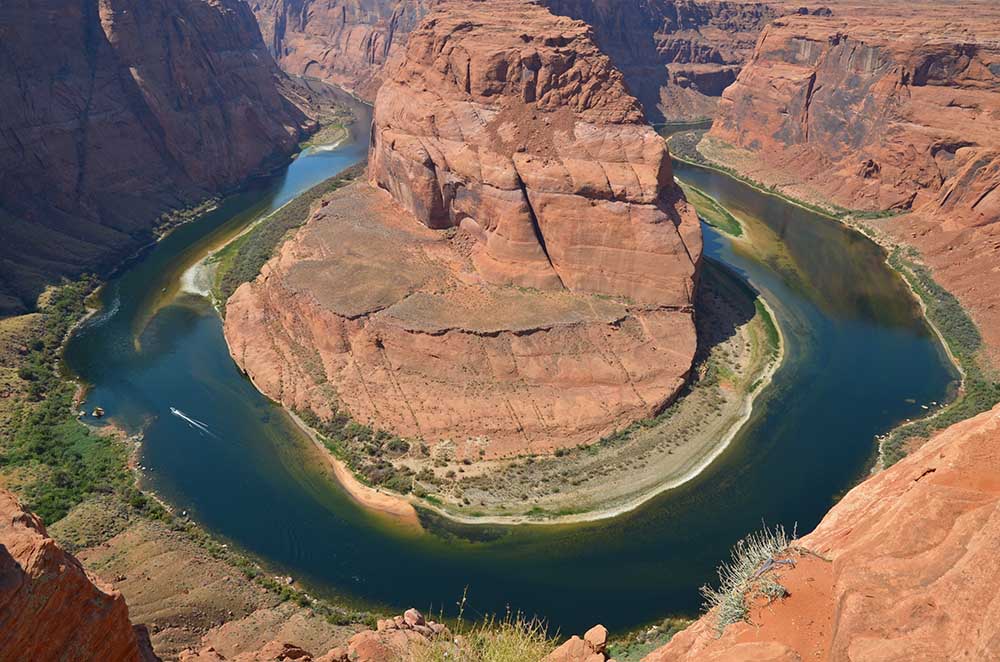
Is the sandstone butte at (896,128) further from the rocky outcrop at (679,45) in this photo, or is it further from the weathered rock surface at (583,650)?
the weathered rock surface at (583,650)

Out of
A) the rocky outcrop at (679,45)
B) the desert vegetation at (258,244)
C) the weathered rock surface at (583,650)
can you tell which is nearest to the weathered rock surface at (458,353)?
the desert vegetation at (258,244)

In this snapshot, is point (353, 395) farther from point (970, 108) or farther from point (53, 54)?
point (970, 108)

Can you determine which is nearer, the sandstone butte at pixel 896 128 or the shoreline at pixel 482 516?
the shoreline at pixel 482 516

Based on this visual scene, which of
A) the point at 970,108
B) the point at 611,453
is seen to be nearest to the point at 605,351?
the point at 611,453

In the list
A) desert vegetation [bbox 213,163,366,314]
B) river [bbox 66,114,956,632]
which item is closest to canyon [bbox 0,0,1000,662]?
river [bbox 66,114,956,632]

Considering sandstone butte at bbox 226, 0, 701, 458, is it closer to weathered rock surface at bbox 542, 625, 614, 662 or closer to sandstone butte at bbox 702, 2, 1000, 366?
weathered rock surface at bbox 542, 625, 614, 662

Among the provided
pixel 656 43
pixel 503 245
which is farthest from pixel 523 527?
pixel 656 43

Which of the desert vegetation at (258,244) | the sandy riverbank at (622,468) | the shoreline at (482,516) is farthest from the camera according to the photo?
the desert vegetation at (258,244)
